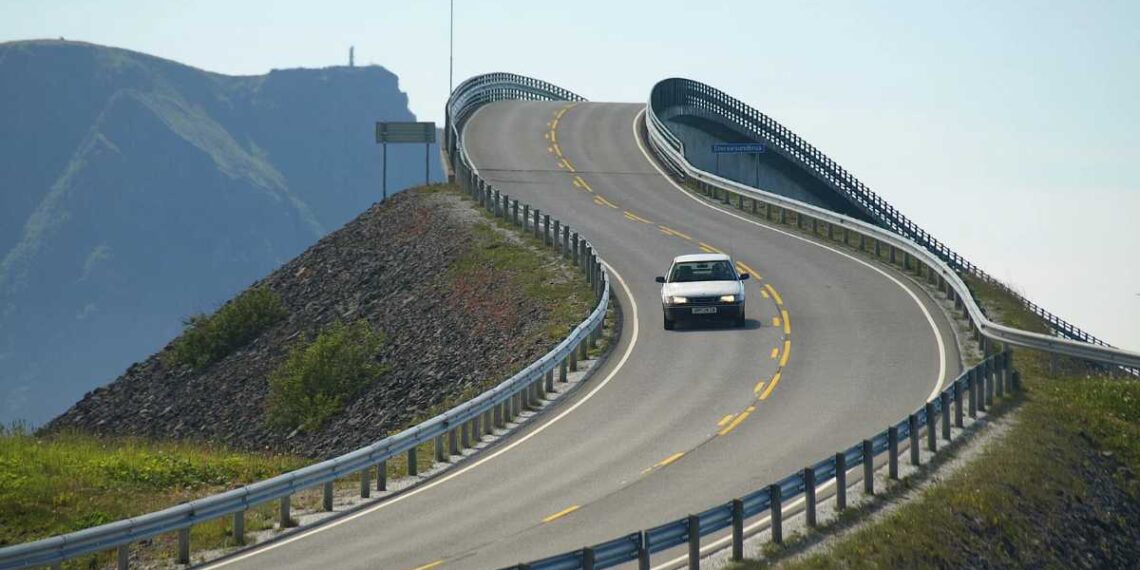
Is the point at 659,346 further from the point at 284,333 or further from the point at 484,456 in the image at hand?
the point at 284,333

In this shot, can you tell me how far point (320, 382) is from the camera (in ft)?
127

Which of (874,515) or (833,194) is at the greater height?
(833,194)

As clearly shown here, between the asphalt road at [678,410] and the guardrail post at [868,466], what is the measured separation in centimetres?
161

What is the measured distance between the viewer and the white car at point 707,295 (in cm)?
3553

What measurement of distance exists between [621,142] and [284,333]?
2740cm

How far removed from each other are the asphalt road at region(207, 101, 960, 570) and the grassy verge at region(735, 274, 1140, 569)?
2.22 meters

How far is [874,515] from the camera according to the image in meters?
20.0

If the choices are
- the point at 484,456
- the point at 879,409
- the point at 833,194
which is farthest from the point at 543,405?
the point at 833,194

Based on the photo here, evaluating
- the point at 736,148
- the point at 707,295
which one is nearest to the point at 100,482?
the point at 707,295

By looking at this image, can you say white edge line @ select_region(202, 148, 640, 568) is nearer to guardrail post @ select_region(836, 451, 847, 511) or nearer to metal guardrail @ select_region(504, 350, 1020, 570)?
metal guardrail @ select_region(504, 350, 1020, 570)

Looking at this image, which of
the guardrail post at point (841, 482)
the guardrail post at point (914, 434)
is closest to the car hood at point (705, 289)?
the guardrail post at point (914, 434)

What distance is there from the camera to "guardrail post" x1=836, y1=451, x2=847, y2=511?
19.8 metres

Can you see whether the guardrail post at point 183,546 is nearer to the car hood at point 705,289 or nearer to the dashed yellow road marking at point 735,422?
the dashed yellow road marking at point 735,422

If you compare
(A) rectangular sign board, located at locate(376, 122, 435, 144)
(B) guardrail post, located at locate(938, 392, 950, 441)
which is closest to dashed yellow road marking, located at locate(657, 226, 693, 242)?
(A) rectangular sign board, located at locate(376, 122, 435, 144)
